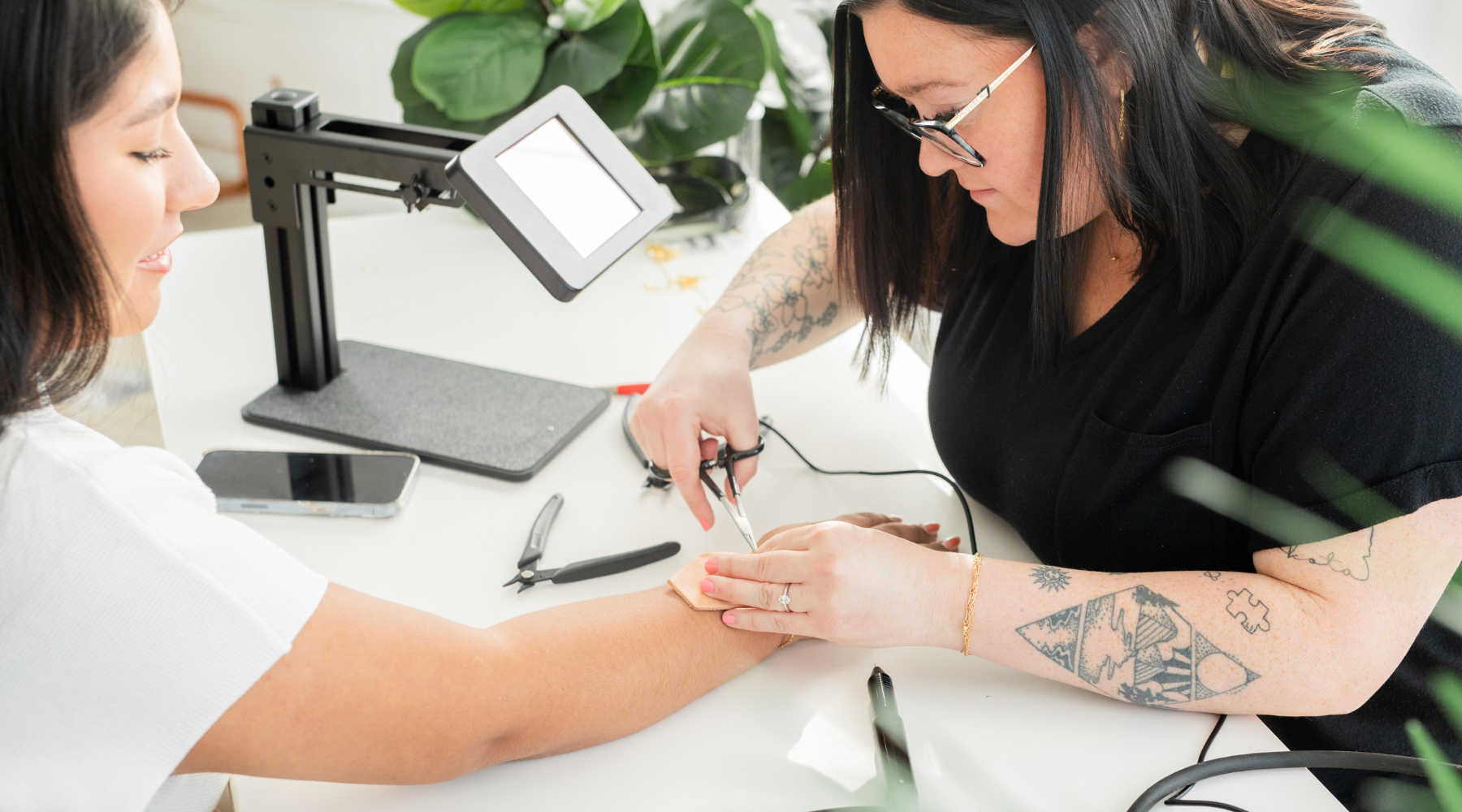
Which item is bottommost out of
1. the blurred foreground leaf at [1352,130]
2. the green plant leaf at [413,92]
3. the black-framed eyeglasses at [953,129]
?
the green plant leaf at [413,92]

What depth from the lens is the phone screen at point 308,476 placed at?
1076mm

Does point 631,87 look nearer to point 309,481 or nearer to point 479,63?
point 479,63

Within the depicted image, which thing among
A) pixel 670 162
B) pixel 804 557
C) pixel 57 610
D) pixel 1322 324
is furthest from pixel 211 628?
pixel 670 162

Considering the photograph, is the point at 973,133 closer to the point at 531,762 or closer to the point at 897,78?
the point at 897,78

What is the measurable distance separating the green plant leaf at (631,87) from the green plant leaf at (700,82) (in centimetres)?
6

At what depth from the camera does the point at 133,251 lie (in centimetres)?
68

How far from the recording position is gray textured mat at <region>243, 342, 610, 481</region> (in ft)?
3.83

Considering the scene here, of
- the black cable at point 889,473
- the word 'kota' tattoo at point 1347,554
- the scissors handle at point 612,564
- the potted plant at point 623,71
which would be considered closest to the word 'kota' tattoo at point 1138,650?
the word 'kota' tattoo at point 1347,554

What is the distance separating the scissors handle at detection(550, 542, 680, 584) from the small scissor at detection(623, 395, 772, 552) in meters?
0.07

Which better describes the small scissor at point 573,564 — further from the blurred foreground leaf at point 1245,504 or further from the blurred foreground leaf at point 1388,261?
the blurred foreground leaf at point 1388,261

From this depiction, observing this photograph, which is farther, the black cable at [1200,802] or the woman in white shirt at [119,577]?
the black cable at [1200,802]

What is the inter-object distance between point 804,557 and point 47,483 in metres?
0.54

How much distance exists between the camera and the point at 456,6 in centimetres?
171

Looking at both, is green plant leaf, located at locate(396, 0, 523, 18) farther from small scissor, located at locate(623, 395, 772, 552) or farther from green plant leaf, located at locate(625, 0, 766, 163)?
small scissor, located at locate(623, 395, 772, 552)
